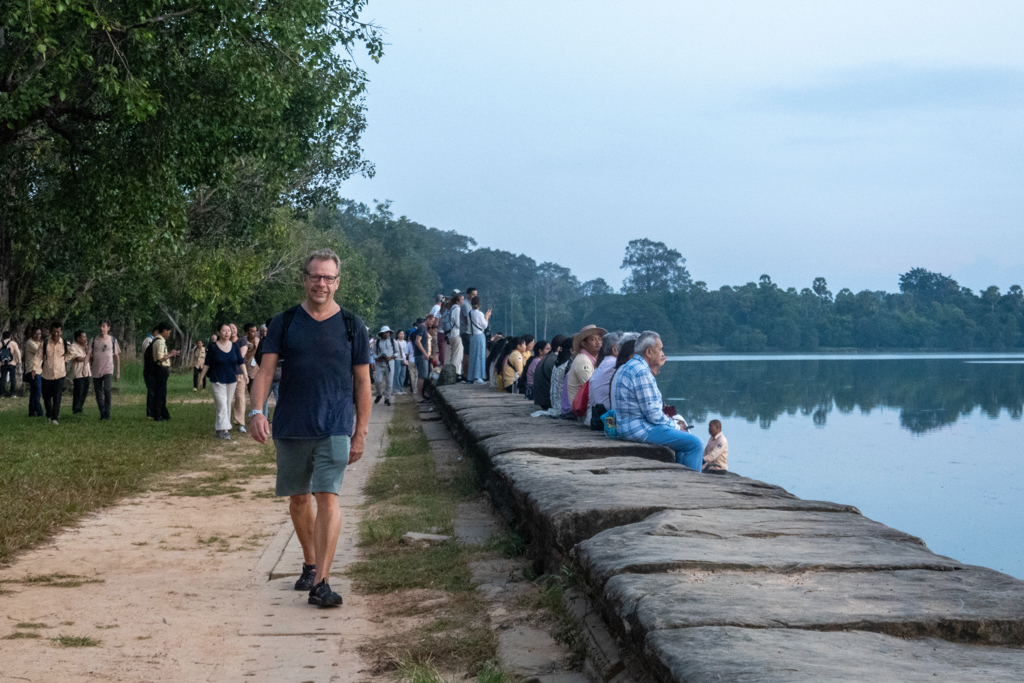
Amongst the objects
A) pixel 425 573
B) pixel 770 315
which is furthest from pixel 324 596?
pixel 770 315

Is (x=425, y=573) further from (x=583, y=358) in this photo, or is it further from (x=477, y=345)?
(x=477, y=345)

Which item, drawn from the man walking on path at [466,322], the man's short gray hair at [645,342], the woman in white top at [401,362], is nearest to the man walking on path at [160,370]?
the man walking on path at [466,322]

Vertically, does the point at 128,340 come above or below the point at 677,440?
above

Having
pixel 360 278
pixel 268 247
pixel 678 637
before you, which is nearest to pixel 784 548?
pixel 678 637

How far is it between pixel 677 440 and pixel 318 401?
14.7 feet

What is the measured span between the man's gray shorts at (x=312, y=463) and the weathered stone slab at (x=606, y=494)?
3.97ft

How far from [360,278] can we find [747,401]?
20.2 metres

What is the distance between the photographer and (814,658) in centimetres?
307

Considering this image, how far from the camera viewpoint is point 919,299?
111500 mm

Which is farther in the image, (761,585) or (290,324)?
(290,324)

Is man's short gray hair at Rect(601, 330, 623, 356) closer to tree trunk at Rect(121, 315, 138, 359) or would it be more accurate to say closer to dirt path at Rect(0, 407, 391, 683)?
dirt path at Rect(0, 407, 391, 683)

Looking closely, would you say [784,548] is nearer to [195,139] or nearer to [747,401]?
[195,139]

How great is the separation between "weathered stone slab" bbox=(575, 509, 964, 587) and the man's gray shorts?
4.57 feet

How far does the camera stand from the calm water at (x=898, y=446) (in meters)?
18.9
